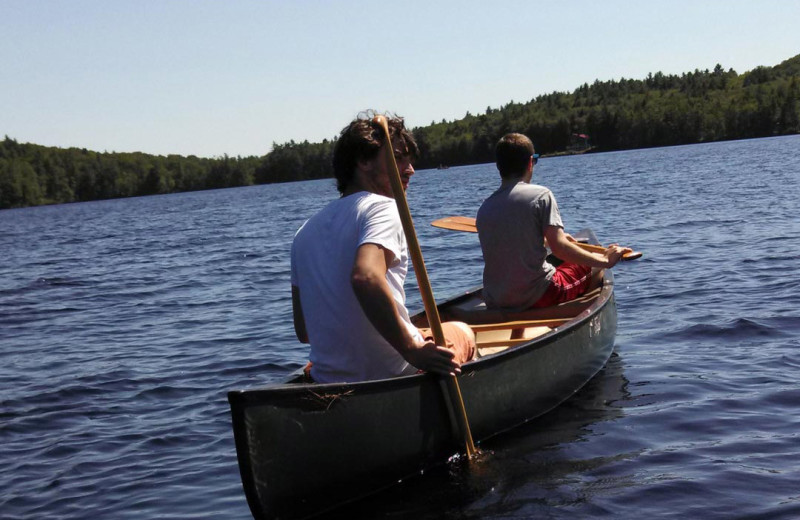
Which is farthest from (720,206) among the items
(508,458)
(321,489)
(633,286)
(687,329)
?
(321,489)

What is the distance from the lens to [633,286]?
452 inches

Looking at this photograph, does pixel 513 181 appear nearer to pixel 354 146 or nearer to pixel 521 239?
pixel 521 239

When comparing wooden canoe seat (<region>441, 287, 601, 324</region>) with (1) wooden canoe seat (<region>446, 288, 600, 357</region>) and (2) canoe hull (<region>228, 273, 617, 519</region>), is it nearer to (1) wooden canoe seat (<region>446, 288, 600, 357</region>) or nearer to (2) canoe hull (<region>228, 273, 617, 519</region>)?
(1) wooden canoe seat (<region>446, 288, 600, 357</region>)

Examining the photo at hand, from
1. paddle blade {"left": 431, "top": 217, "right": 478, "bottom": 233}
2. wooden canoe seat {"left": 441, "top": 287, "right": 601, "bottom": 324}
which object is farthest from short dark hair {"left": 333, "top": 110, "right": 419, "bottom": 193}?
paddle blade {"left": 431, "top": 217, "right": 478, "bottom": 233}

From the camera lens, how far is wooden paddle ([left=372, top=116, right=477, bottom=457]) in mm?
4328

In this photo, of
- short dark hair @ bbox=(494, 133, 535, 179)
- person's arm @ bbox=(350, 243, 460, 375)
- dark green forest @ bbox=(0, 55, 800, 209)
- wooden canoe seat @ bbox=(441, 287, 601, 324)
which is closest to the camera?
person's arm @ bbox=(350, 243, 460, 375)

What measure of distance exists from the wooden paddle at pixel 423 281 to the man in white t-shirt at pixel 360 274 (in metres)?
0.05

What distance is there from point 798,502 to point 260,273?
13678 millimetres

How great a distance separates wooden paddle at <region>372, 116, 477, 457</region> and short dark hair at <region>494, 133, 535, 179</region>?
205cm

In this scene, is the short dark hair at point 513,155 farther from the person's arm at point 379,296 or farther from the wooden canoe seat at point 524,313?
the person's arm at point 379,296

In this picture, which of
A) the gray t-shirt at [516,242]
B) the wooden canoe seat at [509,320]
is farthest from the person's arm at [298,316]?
the gray t-shirt at [516,242]

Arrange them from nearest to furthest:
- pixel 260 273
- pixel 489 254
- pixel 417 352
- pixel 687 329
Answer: pixel 417 352, pixel 489 254, pixel 687 329, pixel 260 273

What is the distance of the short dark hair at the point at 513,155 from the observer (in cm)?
658

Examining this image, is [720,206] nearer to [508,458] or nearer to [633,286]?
[633,286]
